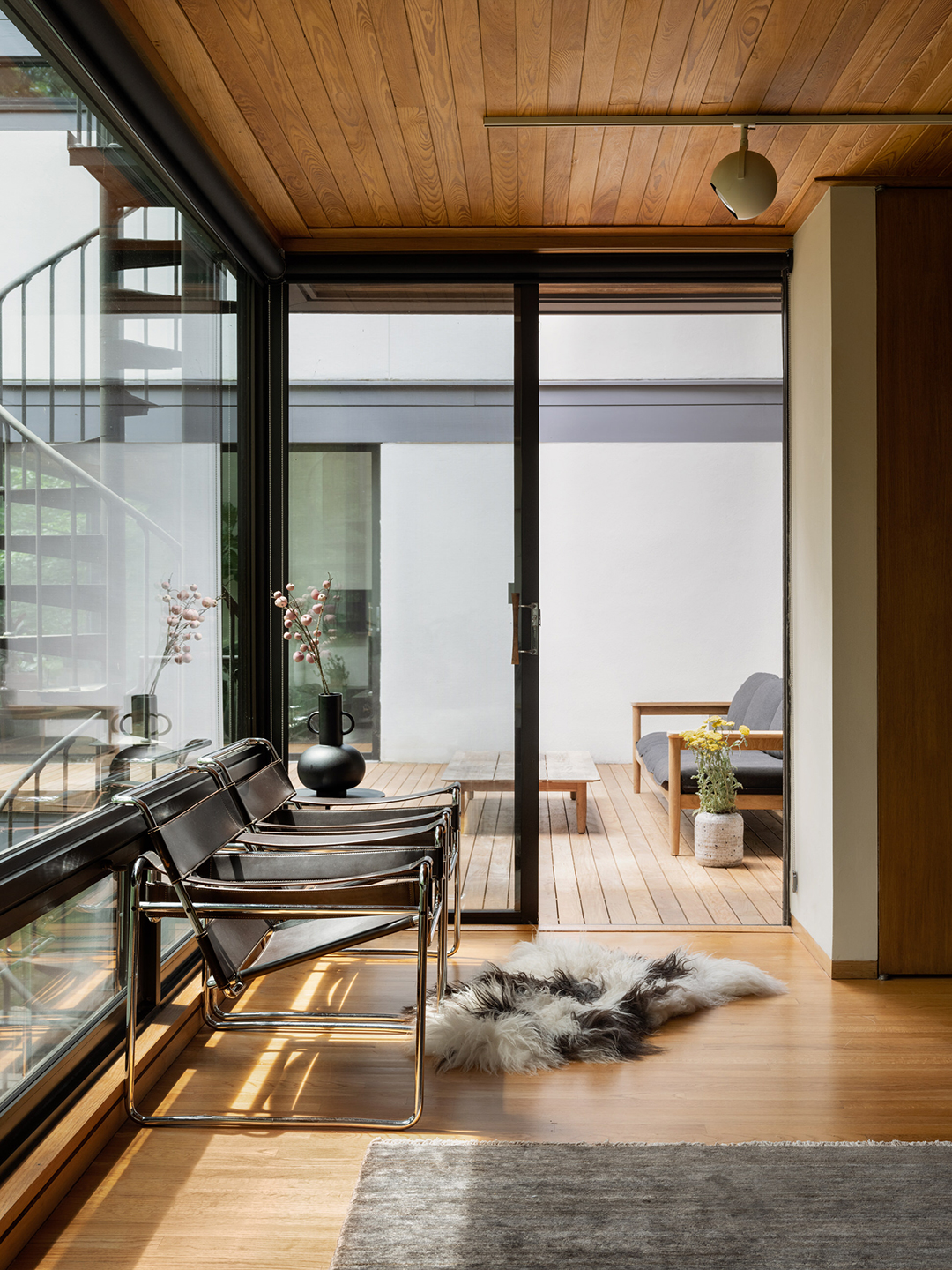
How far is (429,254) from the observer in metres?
3.42

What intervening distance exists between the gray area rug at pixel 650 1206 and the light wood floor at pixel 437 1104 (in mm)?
72

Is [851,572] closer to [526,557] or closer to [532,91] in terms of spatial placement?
[526,557]

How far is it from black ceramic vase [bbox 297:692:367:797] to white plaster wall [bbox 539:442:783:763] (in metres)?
3.76

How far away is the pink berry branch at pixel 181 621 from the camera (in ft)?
8.46

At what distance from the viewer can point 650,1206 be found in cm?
177

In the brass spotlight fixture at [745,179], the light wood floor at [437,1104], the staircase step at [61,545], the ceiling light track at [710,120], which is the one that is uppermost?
the ceiling light track at [710,120]

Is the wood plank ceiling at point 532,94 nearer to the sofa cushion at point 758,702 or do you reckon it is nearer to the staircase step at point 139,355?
the staircase step at point 139,355

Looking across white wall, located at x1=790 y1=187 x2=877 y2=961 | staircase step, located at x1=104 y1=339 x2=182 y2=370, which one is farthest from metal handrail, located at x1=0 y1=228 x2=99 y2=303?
white wall, located at x1=790 y1=187 x2=877 y2=961

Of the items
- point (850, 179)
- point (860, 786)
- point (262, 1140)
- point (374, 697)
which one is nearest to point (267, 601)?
point (374, 697)

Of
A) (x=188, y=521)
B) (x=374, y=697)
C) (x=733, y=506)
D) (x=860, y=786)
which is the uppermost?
(x=733, y=506)

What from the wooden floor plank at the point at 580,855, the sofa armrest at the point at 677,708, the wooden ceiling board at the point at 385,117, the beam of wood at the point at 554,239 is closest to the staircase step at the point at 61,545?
the wooden ceiling board at the point at 385,117

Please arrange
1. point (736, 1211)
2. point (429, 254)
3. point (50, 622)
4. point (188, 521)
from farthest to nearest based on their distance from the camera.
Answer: point (429, 254) → point (188, 521) → point (50, 622) → point (736, 1211)

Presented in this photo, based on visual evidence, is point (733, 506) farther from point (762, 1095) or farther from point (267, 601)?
point (762, 1095)

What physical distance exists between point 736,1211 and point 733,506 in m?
5.81
